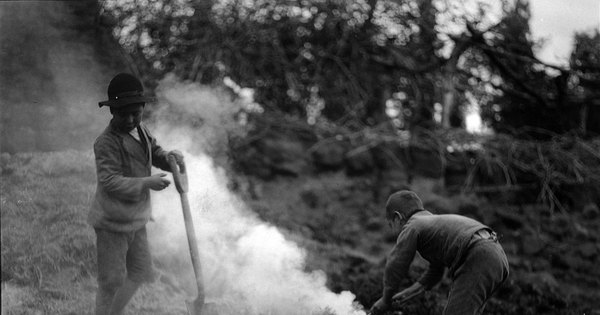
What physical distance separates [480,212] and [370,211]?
5.97 feet

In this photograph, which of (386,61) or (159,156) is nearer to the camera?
(159,156)

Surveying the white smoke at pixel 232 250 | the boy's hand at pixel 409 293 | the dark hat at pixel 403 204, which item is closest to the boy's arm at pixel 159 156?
the white smoke at pixel 232 250

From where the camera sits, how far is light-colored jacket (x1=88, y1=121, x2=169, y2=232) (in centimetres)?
377

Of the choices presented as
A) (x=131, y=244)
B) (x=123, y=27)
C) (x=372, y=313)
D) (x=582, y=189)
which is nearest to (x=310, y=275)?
(x=372, y=313)

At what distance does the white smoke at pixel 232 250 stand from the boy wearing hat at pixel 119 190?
3.29 feet

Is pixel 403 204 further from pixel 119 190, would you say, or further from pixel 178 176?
pixel 119 190

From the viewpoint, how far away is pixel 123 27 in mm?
7855

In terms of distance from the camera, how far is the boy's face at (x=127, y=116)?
12.7 feet

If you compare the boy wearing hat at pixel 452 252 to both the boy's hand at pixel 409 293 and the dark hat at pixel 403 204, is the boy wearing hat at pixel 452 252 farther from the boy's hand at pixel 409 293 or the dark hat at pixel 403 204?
the boy's hand at pixel 409 293

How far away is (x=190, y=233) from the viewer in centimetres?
404

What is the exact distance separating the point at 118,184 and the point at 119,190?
4cm

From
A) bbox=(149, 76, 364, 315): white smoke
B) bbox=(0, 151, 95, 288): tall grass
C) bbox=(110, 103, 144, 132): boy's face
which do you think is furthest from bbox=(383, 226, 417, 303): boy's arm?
bbox=(0, 151, 95, 288): tall grass

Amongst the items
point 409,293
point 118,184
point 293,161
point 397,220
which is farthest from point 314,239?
point 118,184

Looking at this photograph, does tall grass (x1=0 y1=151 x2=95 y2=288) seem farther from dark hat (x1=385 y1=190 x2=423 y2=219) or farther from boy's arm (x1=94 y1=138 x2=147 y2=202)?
dark hat (x1=385 y1=190 x2=423 y2=219)
